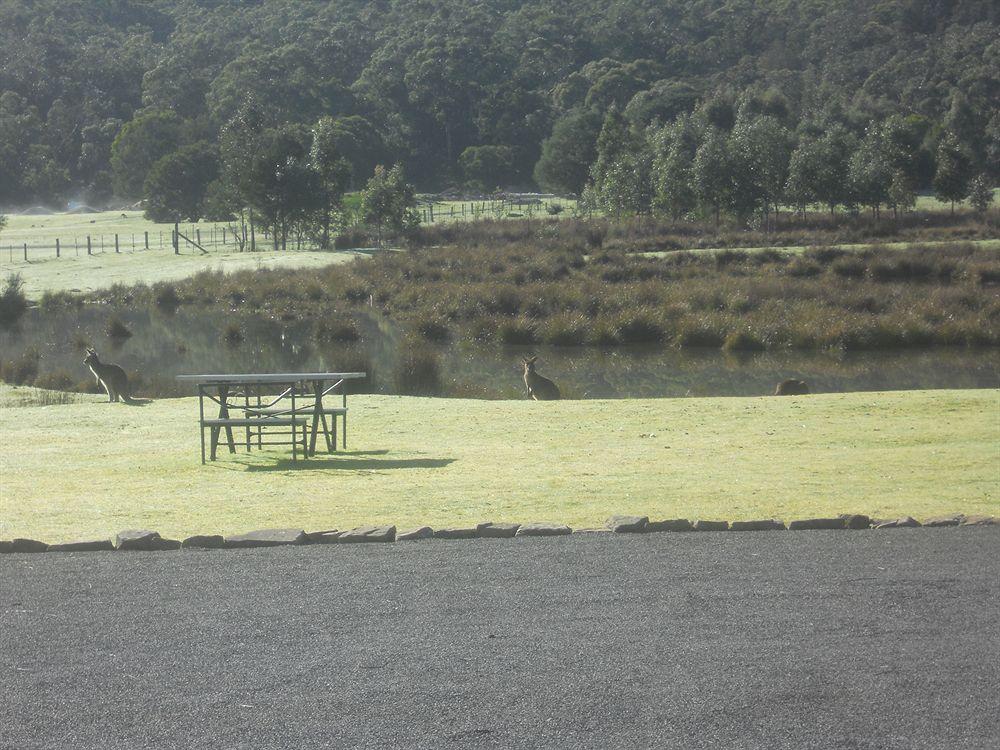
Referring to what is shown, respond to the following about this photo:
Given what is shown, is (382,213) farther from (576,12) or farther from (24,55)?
(576,12)

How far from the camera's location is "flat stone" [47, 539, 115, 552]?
864 cm

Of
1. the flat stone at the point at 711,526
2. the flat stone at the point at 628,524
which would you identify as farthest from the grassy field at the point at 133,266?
the flat stone at the point at 711,526

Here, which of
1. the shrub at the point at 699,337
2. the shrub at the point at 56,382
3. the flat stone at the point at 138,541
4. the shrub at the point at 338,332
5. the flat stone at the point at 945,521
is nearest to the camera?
the flat stone at the point at 138,541

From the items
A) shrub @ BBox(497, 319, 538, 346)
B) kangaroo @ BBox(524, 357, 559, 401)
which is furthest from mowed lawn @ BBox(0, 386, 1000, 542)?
shrub @ BBox(497, 319, 538, 346)

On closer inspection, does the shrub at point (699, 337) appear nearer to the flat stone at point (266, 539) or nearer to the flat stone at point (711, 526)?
the flat stone at point (711, 526)

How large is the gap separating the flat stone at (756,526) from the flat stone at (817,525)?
0.09 m

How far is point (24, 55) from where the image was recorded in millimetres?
106438

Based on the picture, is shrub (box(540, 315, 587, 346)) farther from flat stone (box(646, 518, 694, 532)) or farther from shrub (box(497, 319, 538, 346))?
flat stone (box(646, 518, 694, 532))

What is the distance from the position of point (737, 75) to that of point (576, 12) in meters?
36.4

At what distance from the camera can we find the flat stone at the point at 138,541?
8.63 m

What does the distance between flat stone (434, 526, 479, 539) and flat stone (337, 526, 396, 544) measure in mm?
340

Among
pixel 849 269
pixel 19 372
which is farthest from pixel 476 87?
pixel 19 372

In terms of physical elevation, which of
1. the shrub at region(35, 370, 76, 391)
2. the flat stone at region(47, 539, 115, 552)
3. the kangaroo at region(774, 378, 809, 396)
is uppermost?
the flat stone at region(47, 539, 115, 552)

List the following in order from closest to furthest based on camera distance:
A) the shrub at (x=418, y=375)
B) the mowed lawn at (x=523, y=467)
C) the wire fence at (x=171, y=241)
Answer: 1. the mowed lawn at (x=523, y=467)
2. the shrub at (x=418, y=375)
3. the wire fence at (x=171, y=241)
